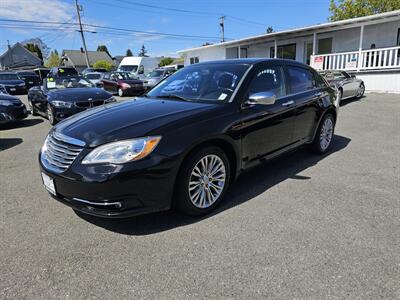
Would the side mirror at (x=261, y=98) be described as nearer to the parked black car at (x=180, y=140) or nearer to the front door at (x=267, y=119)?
the parked black car at (x=180, y=140)

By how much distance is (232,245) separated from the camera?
2.76 m

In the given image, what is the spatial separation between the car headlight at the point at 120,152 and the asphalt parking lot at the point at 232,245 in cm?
79

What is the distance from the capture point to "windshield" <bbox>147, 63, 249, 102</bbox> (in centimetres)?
371

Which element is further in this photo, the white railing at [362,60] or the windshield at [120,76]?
the windshield at [120,76]

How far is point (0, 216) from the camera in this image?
135 inches

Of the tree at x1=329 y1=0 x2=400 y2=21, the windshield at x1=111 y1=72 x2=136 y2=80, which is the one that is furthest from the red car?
the tree at x1=329 y1=0 x2=400 y2=21

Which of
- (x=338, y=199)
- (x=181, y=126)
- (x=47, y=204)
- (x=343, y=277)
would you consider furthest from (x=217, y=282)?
(x=47, y=204)

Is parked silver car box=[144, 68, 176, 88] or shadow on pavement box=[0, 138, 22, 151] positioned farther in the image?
Result: parked silver car box=[144, 68, 176, 88]

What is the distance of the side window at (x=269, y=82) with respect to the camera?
3.81 meters

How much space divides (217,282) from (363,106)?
10.5m

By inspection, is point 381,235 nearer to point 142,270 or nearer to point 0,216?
point 142,270

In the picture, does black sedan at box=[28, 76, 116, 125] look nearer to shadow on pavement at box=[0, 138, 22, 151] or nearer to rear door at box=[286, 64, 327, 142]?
shadow on pavement at box=[0, 138, 22, 151]

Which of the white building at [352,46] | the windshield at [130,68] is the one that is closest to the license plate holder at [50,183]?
the white building at [352,46]

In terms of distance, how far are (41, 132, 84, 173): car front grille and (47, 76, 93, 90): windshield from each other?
22.7 feet
